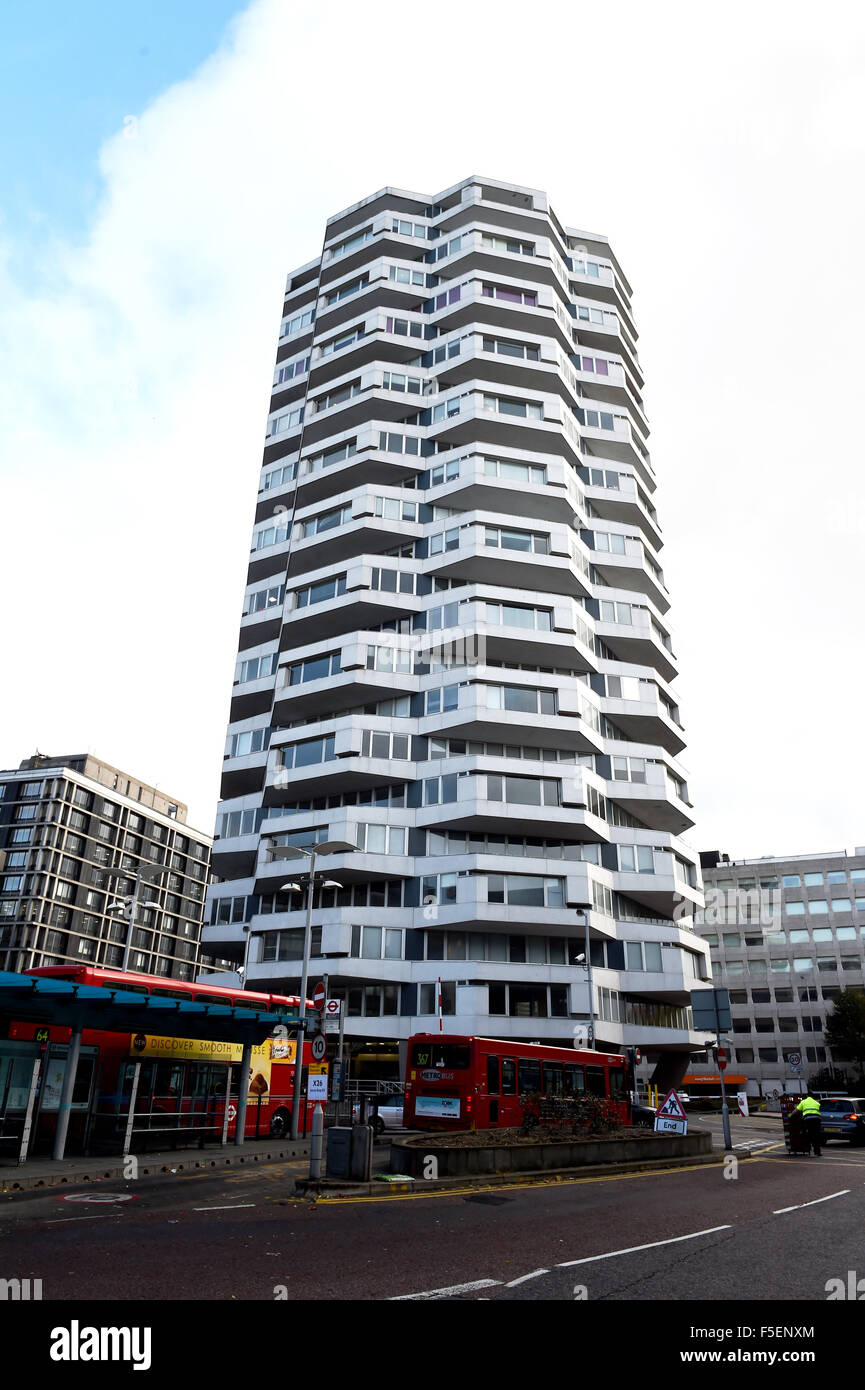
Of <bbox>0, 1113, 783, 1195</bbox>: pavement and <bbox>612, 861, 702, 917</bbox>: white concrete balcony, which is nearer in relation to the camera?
<bbox>0, 1113, 783, 1195</bbox>: pavement

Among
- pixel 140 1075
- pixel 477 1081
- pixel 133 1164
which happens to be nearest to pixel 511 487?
pixel 477 1081

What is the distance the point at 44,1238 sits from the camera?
34.4 feet

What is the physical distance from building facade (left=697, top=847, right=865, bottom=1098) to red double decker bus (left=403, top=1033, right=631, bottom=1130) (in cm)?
6723

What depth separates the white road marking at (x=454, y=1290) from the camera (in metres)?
7.58

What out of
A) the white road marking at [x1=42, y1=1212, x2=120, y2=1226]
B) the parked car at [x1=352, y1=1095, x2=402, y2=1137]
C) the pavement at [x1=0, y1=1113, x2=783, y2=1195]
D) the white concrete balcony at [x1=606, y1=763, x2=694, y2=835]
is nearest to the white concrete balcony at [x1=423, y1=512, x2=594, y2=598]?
the white concrete balcony at [x1=606, y1=763, x2=694, y2=835]

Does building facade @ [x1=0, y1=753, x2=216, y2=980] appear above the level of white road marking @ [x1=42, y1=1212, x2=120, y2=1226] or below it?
above

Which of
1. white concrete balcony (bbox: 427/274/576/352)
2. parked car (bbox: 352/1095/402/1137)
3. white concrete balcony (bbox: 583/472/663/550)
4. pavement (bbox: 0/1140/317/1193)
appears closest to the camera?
pavement (bbox: 0/1140/317/1193)

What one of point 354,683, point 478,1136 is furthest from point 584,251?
point 478,1136

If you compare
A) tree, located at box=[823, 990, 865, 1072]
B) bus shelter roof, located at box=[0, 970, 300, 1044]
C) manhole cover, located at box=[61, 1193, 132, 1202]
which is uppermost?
tree, located at box=[823, 990, 865, 1072]

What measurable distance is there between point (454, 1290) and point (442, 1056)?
19363 millimetres

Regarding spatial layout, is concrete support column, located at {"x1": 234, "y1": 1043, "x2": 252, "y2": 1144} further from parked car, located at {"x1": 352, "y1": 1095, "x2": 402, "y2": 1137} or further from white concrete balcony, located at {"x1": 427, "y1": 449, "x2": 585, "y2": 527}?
white concrete balcony, located at {"x1": 427, "y1": 449, "x2": 585, "y2": 527}

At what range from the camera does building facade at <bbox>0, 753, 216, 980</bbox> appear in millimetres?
88438

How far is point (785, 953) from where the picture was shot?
313 ft
